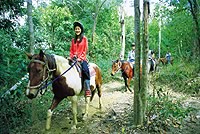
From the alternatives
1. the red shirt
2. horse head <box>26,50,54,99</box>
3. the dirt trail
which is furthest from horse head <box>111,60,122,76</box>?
horse head <box>26,50,54,99</box>

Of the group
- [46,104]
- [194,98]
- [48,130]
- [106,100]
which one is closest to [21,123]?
[48,130]

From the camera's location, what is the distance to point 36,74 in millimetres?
5266

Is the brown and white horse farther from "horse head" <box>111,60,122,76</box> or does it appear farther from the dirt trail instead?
"horse head" <box>111,60,122,76</box>

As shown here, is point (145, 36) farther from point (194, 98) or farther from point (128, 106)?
point (194, 98)

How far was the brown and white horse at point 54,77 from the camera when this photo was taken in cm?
524

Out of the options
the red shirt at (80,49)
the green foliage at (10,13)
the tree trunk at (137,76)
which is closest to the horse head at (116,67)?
the green foliage at (10,13)

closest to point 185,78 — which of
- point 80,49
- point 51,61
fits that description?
point 80,49

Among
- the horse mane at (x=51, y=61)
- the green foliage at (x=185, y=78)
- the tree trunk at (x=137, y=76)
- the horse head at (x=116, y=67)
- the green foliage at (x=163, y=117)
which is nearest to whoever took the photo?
the horse mane at (x=51, y=61)

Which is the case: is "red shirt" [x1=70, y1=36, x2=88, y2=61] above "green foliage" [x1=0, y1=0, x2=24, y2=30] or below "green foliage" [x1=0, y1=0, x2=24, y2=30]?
below

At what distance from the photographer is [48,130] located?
616cm

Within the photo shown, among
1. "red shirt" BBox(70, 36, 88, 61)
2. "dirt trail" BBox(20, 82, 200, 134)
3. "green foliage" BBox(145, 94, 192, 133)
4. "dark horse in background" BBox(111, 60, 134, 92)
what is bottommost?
"dirt trail" BBox(20, 82, 200, 134)

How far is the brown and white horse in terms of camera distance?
5.24 meters

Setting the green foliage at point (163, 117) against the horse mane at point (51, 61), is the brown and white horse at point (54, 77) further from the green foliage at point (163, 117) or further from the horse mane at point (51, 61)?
the green foliage at point (163, 117)

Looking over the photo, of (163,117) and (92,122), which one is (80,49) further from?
(163,117)
